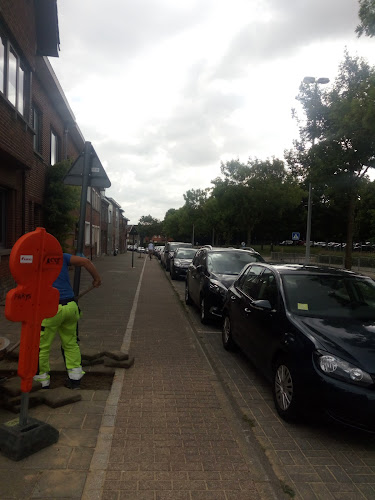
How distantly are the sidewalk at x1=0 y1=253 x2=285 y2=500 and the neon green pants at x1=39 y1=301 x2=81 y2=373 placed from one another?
0.45 metres

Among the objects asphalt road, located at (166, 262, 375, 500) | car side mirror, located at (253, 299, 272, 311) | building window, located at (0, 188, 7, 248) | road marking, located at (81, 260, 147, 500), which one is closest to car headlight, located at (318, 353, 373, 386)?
asphalt road, located at (166, 262, 375, 500)

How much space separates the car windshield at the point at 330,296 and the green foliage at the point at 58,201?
39.2 ft

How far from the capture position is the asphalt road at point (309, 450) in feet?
10.3

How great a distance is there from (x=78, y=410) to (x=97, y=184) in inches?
115

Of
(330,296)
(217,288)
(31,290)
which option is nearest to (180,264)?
(217,288)

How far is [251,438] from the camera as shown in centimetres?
389

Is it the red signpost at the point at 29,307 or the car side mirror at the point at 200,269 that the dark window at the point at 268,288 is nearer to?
the red signpost at the point at 29,307

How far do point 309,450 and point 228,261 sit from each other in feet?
21.9

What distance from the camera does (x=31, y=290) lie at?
3332mm

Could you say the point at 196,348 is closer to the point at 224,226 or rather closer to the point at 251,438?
the point at 251,438

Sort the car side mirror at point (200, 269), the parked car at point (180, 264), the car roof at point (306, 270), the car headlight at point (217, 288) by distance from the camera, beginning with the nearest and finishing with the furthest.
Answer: the car roof at point (306, 270) < the car headlight at point (217, 288) < the car side mirror at point (200, 269) < the parked car at point (180, 264)

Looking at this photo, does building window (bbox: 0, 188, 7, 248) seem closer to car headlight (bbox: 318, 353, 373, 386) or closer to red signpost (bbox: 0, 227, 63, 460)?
red signpost (bbox: 0, 227, 63, 460)

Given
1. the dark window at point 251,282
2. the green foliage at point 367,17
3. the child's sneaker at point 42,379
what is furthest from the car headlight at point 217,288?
the green foliage at point 367,17

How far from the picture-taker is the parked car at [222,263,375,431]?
12.1 feet
